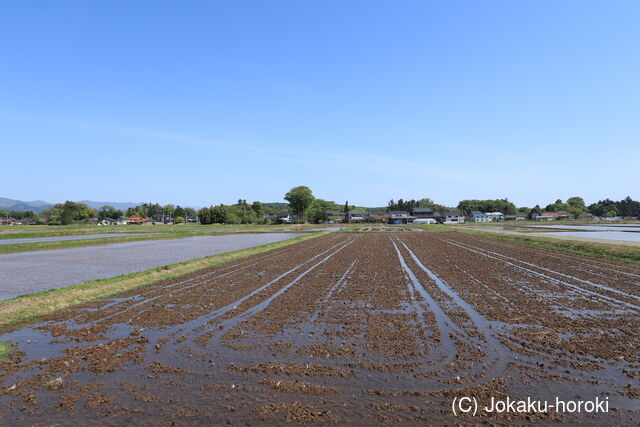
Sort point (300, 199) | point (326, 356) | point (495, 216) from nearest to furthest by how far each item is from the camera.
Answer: point (326, 356) → point (300, 199) → point (495, 216)

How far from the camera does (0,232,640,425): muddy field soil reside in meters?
6.18

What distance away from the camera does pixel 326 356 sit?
27.8 feet

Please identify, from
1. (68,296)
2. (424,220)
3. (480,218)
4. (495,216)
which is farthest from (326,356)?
(495,216)

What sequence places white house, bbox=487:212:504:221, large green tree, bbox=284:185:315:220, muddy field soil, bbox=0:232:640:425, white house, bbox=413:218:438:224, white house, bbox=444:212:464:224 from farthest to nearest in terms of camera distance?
1. white house, bbox=487:212:504:221
2. white house, bbox=444:212:464:224
3. large green tree, bbox=284:185:315:220
4. white house, bbox=413:218:438:224
5. muddy field soil, bbox=0:232:640:425

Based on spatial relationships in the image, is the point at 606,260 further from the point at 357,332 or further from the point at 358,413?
the point at 358,413

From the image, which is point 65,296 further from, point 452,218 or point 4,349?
point 452,218

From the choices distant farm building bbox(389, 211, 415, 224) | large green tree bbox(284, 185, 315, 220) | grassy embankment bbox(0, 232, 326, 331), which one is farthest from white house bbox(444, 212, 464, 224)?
grassy embankment bbox(0, 232, 326, 331)

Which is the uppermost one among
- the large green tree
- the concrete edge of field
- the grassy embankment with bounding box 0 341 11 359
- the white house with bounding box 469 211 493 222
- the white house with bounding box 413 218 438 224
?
the large green tree


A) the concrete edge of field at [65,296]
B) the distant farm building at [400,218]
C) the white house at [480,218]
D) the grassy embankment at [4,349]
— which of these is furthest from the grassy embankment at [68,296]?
the white house at [480,218]

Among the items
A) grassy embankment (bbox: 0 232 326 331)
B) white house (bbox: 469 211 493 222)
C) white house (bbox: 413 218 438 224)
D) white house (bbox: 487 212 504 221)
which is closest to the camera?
grassy embankment (bbox: 0 232 326 331)

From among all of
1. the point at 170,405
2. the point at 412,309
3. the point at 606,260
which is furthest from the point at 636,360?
the point at 606,260

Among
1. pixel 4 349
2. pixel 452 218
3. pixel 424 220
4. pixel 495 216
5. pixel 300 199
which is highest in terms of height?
pixel 300 199

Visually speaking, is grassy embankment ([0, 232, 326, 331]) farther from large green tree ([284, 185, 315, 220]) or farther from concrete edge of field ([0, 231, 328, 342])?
large green tree ([284, 185, 315, 220])

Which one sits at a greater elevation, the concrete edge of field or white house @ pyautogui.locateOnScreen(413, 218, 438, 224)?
white house @ pyautogui.locateOnScreen(413, 218, 438, 224)
